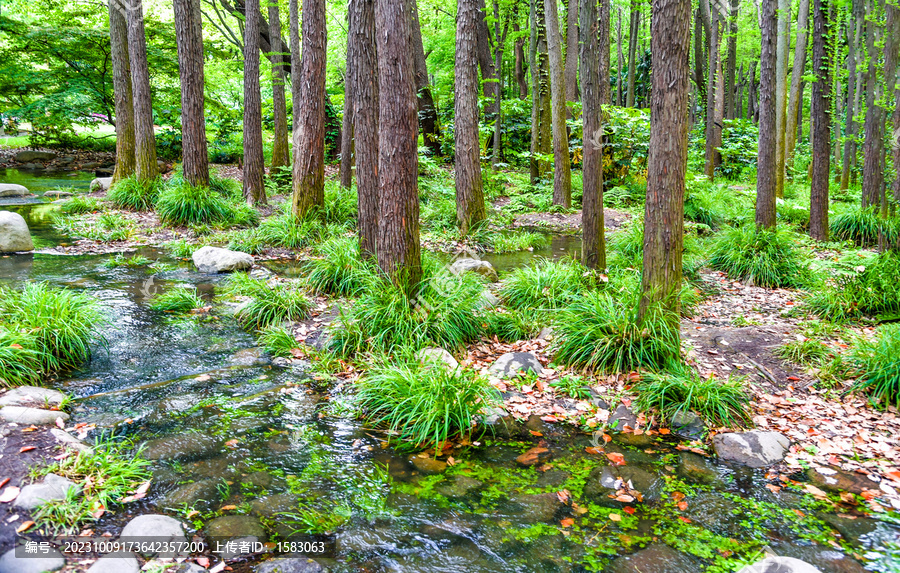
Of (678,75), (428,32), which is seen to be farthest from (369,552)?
(428,32)

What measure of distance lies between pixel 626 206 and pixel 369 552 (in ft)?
40.4

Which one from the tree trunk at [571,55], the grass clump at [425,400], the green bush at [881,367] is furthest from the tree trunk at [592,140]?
the tree trunk at [571,55]

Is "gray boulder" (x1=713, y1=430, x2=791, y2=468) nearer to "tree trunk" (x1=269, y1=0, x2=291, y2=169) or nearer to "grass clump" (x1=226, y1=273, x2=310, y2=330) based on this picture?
"grass clump" (x1=226, y1=273, x2=310, y2=330)

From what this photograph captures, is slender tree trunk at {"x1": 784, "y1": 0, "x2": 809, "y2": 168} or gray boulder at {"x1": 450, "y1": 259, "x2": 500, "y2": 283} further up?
slender tree trunk at {"x1": 784, "y1": 0, "x2": 809, "y2": 168}

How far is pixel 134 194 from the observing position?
12.0 m

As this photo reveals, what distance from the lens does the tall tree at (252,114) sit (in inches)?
463

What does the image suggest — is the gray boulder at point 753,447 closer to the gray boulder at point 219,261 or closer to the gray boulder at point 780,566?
the gray boulder at point 780,566

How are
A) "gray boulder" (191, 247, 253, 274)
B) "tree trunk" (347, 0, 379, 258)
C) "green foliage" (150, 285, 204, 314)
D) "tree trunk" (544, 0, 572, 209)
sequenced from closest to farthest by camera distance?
"green foliage" (150, 285, 204, 314)
"tree trunk" (347, 0, 379, 258)
"gray boulder" (191, 247, 253, 274)
"tree trunk" (544, 0, 572, 209)

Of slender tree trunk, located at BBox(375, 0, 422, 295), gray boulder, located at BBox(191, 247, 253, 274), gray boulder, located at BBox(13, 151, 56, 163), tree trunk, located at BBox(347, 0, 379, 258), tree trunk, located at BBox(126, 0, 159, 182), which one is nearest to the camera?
slender tree trunk, located at BBox(375, 0, 422, 295)

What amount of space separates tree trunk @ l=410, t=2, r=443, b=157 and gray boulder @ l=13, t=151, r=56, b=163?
44.8 ft

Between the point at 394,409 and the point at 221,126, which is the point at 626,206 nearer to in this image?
the point at 394,409

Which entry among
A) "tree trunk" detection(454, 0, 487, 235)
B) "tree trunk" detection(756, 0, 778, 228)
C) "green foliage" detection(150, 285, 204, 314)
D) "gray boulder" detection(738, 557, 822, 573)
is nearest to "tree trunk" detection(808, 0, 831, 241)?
→ "tree trunk" detection(756, 0, 778, 228)

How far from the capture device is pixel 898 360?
470cm

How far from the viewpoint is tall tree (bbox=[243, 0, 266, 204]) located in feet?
38.6
